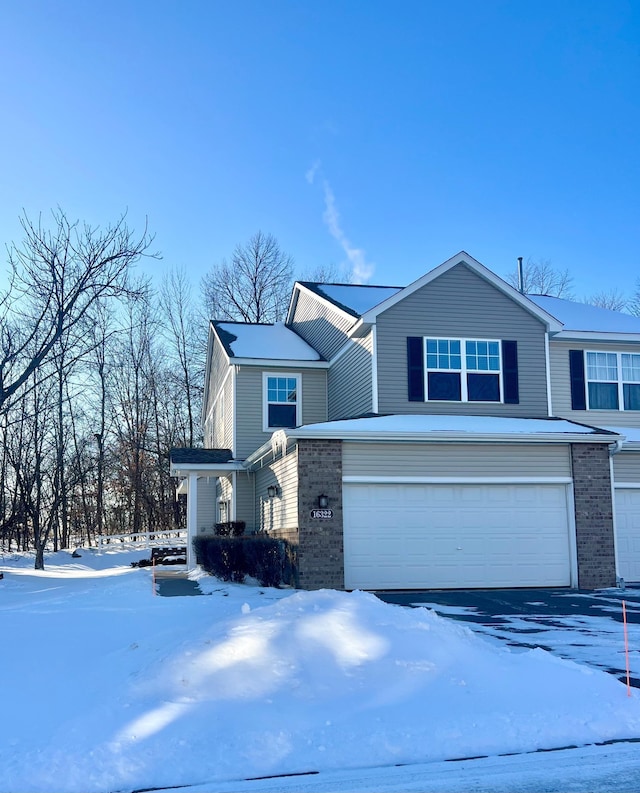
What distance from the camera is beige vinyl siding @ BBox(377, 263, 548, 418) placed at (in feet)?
58.1

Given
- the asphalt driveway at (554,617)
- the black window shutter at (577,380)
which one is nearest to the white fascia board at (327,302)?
the black window shutter at (577,380)

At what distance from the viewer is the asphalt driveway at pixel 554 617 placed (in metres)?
9.13

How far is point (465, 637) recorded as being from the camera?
862 cm

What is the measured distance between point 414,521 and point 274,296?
30072mm

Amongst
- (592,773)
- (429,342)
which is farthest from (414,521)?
(592,773)

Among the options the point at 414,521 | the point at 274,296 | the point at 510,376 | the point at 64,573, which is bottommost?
the point at 64,573

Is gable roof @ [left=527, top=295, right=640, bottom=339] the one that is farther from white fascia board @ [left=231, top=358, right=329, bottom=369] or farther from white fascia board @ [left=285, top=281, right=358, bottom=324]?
white fascia board @ [left=231, top=358, right=329, bottom=369]

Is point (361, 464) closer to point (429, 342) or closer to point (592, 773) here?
point (429, 342)

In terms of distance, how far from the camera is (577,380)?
19.9 m

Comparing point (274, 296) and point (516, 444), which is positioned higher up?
point (274, 296)

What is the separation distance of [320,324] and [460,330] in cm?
548

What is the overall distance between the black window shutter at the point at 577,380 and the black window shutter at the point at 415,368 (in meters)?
4.58

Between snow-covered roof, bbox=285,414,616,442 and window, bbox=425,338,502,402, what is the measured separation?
2.43ft

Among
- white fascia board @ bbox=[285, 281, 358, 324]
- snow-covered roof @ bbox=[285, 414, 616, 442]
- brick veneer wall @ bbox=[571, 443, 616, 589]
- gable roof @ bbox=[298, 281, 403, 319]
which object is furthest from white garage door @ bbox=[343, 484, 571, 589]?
gable roof @ bbox=[298, 281, 403, 319]
